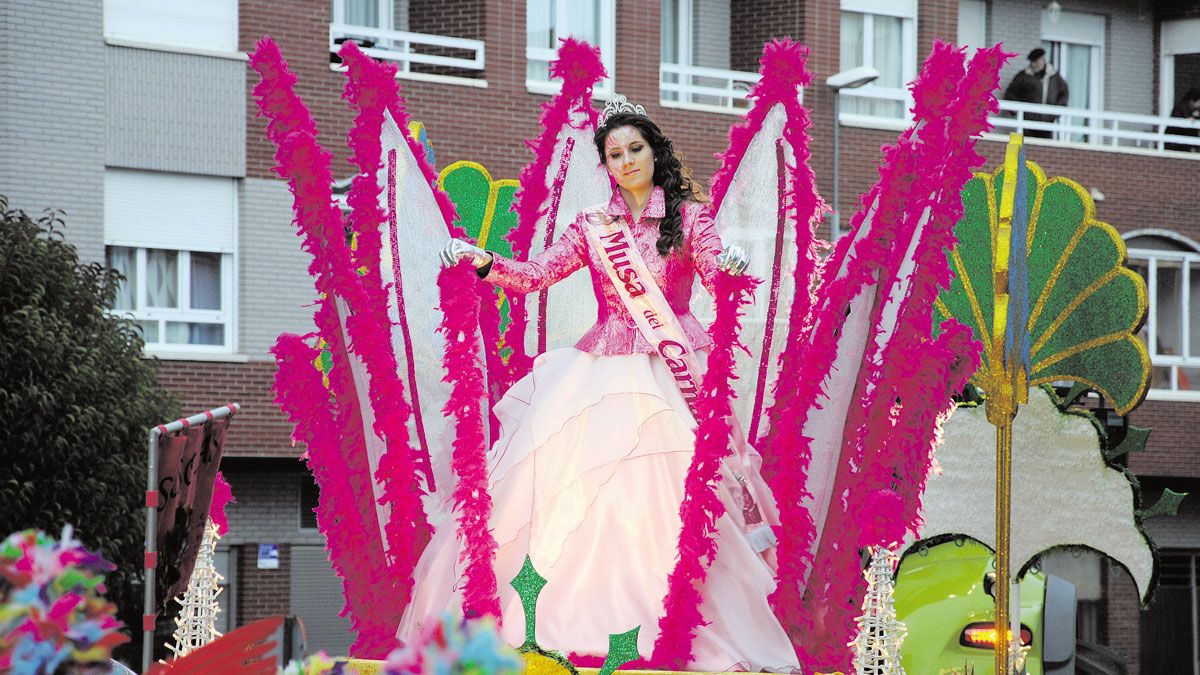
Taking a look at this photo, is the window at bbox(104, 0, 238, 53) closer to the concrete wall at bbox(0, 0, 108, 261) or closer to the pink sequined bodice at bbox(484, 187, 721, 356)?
the concrete wall at bbox(0, 0, 108, 261)

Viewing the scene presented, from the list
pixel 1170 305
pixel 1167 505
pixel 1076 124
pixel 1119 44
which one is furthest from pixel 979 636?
pixel 1119 44

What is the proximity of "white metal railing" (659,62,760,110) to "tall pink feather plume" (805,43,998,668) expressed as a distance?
43.2 ft

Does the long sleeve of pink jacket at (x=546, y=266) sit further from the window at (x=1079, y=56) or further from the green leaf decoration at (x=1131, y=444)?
the window at (x=1079, y=56)

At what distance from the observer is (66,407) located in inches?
529

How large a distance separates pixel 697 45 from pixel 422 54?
3582mm

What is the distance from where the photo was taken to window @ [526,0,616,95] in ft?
64.7

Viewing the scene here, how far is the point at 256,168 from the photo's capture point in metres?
17.9

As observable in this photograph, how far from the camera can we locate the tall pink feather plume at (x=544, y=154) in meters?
6.98

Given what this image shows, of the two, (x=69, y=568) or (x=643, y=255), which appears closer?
(x=69, y=568)

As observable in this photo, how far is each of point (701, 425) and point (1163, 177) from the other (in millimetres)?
18461

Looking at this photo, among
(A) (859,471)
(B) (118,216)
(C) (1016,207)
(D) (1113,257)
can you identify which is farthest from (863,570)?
(B) (118,216)

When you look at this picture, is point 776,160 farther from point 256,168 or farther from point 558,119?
point 256,168

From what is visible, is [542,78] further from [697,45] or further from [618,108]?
[618,108]

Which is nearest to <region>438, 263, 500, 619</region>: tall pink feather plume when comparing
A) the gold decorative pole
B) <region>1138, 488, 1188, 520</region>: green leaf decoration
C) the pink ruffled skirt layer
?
the pink ruffled skirt layer
